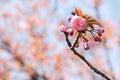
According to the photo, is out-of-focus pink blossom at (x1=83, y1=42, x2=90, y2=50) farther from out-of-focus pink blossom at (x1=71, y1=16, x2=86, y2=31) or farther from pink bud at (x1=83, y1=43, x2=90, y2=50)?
out-of-focus pink blossom at (x1=71, y1=16, x2=86, y2=31)

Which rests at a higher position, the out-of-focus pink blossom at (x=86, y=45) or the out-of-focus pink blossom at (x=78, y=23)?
the out-of-focus pink blossom at (x=78, y=23)

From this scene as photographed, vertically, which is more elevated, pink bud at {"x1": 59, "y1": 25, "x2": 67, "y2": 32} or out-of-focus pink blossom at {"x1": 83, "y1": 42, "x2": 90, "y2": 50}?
pink bud at {"x1": 59, "y1": 25, "x2": 67, "y2": 32}

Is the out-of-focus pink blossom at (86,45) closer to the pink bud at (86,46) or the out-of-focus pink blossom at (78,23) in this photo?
the pink bud at (86,46)

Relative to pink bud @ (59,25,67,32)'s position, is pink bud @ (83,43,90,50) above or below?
below

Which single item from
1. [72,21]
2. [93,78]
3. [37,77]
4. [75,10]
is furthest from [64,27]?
[37,77]

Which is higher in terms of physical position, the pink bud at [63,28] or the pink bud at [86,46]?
the pink bud at [63,28]

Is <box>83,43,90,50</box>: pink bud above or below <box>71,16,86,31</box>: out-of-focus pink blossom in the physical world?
below
